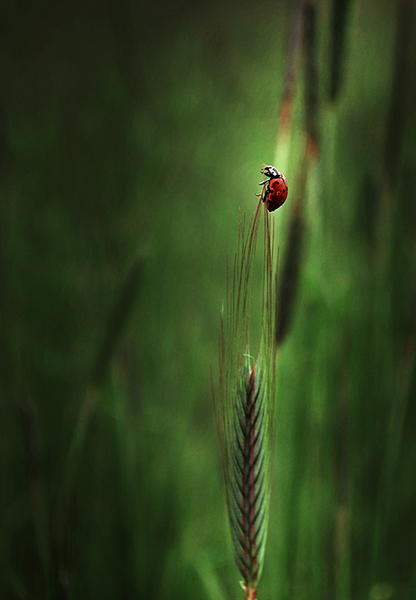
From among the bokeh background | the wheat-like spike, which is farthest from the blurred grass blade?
the wheat-like spike

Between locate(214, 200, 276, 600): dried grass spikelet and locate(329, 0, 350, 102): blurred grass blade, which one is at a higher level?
locate(329, 0, 350, 102): blurred grass blade

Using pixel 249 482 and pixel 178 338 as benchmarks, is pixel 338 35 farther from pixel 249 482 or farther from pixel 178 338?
pixel 178 338

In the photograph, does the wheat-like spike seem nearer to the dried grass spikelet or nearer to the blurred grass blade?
the dried grass spikelet

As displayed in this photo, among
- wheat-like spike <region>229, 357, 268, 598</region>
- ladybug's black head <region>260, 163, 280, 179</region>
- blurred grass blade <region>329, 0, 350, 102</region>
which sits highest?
blurred grass blade <region>329, 0, 350, 102</region>

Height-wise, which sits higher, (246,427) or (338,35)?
(338,35)

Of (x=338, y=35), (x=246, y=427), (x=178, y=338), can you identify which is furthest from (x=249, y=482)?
(x=178, y=338)

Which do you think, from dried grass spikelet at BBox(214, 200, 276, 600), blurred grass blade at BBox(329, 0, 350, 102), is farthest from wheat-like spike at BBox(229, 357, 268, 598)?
blurred grass blade at BBox(329, 0, 350, 102)

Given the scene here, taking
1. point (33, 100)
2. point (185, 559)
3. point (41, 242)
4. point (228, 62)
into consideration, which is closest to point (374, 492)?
point (185, 559)
